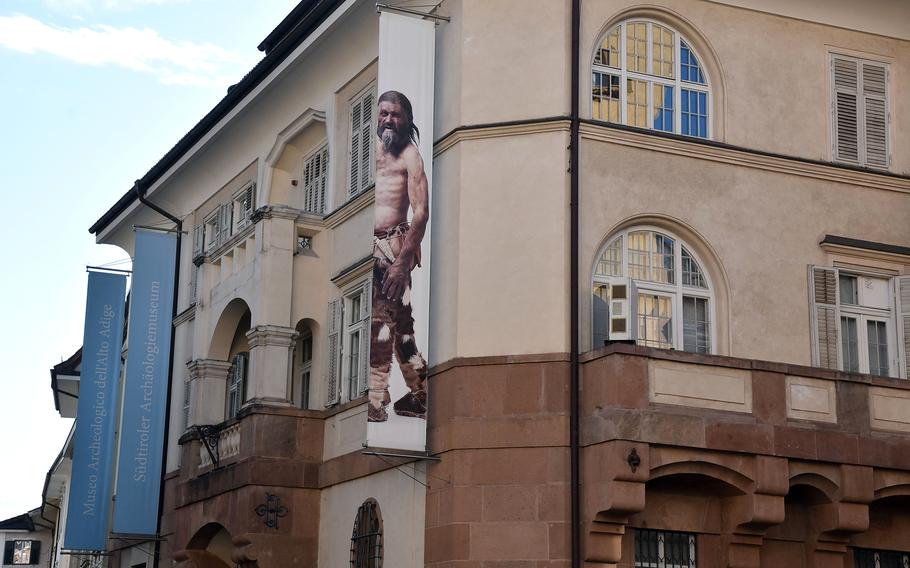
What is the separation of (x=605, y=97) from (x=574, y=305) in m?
3.51

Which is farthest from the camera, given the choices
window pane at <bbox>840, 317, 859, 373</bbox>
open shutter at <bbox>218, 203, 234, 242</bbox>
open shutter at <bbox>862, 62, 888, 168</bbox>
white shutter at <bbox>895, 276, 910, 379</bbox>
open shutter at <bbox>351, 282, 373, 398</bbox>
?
open shutter at <bbox>218, 203, 234, 242</bbox>

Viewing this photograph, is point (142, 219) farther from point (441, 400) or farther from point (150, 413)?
point (441, 400)

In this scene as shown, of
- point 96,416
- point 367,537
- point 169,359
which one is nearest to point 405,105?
point 367,537

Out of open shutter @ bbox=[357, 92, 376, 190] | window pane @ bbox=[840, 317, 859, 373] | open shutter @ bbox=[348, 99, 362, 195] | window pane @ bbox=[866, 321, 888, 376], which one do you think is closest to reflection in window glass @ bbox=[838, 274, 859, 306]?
window pane @ bbox=[840, 317, 859, 373]

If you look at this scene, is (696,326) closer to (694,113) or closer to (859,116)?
(694,113)

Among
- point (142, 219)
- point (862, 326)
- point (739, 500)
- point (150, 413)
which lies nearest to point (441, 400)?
point (739, 500)

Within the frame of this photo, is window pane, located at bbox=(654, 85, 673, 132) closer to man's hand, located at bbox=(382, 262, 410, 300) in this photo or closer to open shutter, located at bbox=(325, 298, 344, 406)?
man's hand, located at bbox=(382, 262, 410, 300)

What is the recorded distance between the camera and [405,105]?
2280cm

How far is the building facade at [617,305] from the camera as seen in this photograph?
2111 cm

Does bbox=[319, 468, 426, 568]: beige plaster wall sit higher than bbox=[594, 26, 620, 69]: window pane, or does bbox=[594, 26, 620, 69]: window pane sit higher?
bbox=[594, 26, 620, 69]: window pane

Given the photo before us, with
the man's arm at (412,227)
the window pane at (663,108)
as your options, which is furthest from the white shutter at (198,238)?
the window pane at (663,108)

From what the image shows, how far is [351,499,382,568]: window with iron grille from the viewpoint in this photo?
23.8 m

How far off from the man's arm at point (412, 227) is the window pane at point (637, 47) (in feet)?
12.1

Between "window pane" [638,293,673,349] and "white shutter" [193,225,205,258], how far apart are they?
13.6m
